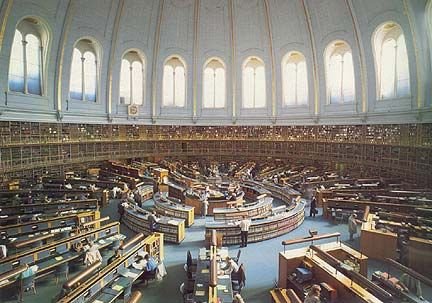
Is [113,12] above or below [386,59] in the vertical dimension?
above

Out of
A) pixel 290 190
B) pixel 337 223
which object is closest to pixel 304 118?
pixel 290 190

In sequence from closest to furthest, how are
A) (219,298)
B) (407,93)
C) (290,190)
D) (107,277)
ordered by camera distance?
(219,298), (107,277), (290,190), (407,93)

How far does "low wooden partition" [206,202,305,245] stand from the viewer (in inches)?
435

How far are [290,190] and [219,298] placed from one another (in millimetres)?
11315

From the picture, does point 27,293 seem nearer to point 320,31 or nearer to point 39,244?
point 39,244

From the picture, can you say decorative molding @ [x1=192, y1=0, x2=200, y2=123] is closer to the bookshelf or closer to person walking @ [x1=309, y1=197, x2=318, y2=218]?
the bookshelf

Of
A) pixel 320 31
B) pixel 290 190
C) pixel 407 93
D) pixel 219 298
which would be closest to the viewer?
pixel 219 298

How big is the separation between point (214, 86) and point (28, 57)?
15.0m

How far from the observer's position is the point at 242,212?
12.9m

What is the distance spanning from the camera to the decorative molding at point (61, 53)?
2127 cm

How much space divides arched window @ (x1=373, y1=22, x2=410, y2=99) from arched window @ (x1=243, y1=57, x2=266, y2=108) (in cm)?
975

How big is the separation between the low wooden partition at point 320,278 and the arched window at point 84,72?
21762 millimetres

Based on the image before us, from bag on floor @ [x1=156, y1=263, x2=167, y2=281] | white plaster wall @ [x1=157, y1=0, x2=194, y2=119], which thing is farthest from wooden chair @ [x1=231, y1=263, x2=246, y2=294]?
white plaster wall @ [x1=157, y1=0, x2=194, y2=119]

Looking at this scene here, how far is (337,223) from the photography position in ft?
43.3
